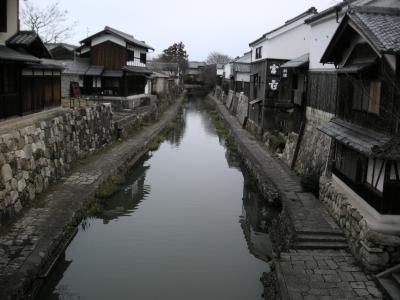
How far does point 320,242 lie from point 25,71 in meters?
14.1

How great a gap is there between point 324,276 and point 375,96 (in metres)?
4.65

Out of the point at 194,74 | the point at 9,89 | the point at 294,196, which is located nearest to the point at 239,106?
the point at 294,196

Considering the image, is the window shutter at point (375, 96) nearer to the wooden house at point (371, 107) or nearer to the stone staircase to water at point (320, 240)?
the wooden house at point (371, 107)

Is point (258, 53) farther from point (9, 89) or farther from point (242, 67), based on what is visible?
point (9, 89)

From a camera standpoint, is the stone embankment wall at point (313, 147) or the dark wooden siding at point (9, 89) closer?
the dark wooden siding at point (9, 89)

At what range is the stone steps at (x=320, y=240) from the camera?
11.9m

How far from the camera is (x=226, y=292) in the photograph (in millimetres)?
11359

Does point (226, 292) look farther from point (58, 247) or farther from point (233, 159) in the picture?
point (233, 159)

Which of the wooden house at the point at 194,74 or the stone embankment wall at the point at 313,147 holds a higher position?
the wooden house at the point at 194,74

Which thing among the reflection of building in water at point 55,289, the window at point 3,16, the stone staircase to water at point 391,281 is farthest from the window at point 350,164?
the window at point 3,16

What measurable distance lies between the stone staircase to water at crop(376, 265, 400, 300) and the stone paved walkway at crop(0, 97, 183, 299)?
299 inches

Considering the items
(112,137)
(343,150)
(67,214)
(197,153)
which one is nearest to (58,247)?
(67,214)

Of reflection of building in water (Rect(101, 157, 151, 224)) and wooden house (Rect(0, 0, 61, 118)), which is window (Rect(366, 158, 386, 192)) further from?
wooden house (Rect(0, 0, 61, 118))

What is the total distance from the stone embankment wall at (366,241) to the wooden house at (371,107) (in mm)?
464
